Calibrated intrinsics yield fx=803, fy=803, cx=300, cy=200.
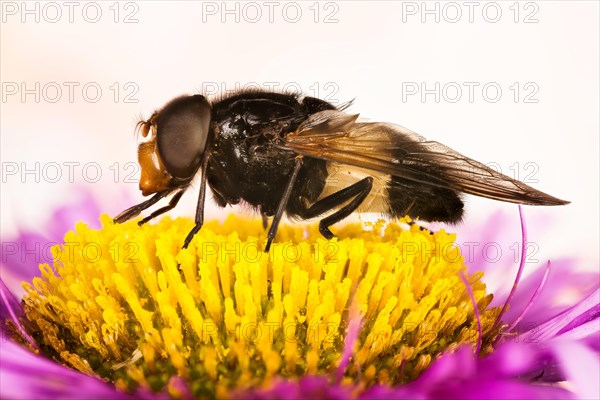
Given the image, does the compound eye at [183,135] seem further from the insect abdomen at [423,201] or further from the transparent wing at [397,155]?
the insect abdomen at [423,201]

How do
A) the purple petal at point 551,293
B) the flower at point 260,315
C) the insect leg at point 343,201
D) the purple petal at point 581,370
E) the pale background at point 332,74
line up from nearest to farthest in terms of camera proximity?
1. the purple petal at point 581,370
2. the flower at point 260,315
3. the insect leg at point 343,201
4. the purple petal at point 551,293
5. the pale background at point 332,74

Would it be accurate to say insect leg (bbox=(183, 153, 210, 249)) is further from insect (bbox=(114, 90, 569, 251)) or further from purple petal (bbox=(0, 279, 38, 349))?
purple petal (bbox=(0, 279, 38, 349))

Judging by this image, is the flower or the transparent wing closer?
the flower

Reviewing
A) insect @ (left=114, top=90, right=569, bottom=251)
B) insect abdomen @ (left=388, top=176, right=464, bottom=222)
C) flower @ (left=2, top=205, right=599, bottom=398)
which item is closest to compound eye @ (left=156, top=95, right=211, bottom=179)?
insect @ (left=114, top=90, right=569, bottom=251)

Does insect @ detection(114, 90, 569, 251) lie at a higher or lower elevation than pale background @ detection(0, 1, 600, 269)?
lower

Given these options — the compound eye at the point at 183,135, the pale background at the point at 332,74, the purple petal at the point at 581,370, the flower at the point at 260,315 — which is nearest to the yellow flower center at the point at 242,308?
the flower at the point at 260,315

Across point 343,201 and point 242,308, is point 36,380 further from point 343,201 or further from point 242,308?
point 343,201

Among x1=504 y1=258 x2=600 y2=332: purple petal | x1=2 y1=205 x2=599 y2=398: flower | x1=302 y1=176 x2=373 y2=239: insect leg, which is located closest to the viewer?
x1=2 y1=205 x2=599 y2=398: flower
